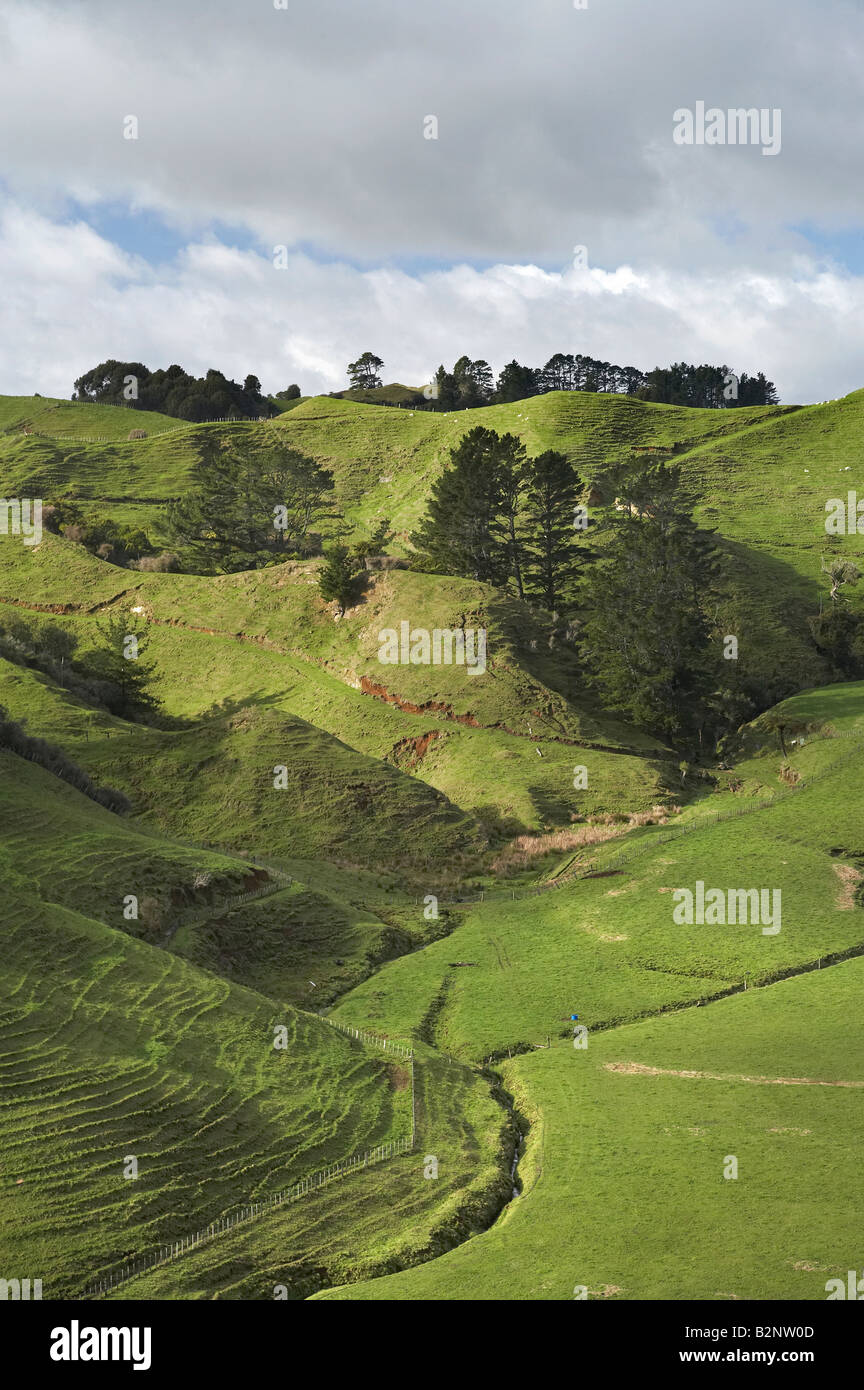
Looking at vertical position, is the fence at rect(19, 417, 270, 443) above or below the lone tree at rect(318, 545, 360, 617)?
above

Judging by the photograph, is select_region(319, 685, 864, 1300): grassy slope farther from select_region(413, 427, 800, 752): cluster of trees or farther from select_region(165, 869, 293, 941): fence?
select_region(413, 427, 800, 752): cluster of trees

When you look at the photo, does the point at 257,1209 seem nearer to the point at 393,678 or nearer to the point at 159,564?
the point at 393,678

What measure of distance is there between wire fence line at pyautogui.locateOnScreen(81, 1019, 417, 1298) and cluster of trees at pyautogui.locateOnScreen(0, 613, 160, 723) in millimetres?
51559

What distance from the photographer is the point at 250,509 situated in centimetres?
11438

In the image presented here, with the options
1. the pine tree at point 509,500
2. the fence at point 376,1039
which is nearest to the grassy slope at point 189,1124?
the fence at point 376,1039

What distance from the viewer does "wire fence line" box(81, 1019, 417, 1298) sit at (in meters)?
21.8

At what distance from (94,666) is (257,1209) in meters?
61.9

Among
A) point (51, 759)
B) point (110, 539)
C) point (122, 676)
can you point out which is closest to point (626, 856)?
point (51, 759)

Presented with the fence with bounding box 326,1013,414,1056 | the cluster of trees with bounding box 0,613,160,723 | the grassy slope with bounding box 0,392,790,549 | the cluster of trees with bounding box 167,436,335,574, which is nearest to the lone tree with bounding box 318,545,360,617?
the cluster of trees with bounding box 0,613,160,723

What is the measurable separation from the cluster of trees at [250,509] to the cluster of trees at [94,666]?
23.5 meters

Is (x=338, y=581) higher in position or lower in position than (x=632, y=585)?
higher
